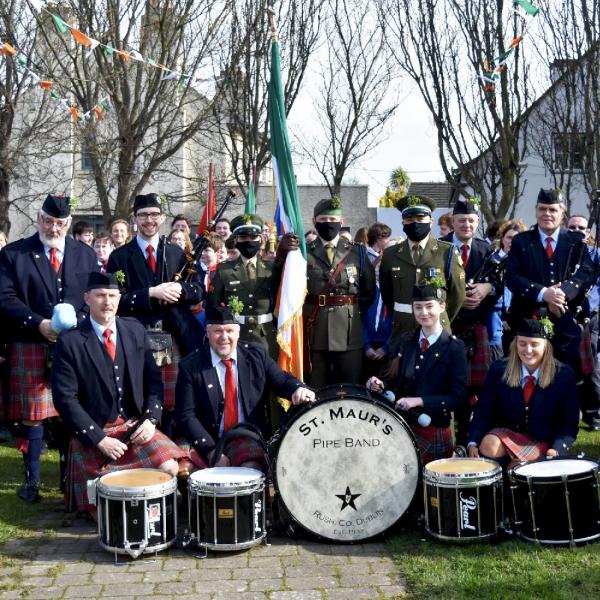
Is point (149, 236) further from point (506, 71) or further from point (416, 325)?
point (506, 71)

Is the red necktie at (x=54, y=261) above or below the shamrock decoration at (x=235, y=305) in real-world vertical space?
above

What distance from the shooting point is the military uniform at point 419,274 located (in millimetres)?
6414

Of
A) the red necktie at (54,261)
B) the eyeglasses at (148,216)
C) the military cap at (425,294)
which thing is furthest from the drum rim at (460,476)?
the red necktie at (54,261)

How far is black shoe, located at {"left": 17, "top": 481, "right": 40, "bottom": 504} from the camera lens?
5777 millimetres

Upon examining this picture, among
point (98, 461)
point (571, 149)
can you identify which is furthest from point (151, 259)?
point (571, 149)

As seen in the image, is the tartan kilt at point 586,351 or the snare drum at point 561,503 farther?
the tartan kilt at point 586,351

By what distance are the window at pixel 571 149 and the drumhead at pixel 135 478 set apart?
46.3 feet

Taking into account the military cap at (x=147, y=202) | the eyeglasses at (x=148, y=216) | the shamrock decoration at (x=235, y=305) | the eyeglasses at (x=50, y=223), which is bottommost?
the shamrock decoration at (x=235, y=305)

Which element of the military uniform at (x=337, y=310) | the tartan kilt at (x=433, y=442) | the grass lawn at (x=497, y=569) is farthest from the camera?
the military uniform at (x=337, y=310)

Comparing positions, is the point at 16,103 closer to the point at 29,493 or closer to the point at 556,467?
the point at 29,493

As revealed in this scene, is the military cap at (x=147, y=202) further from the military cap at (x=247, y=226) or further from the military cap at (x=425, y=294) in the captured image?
the military cap at (x=425, y=294)

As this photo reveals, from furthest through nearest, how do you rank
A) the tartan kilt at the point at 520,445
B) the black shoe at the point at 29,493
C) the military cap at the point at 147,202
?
1. the military cap at the point at 147,202
2. the black shoe at the point at 29,493
3. the tartan kilt at the point at 520,445

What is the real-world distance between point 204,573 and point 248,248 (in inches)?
111

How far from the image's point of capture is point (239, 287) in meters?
6.54
